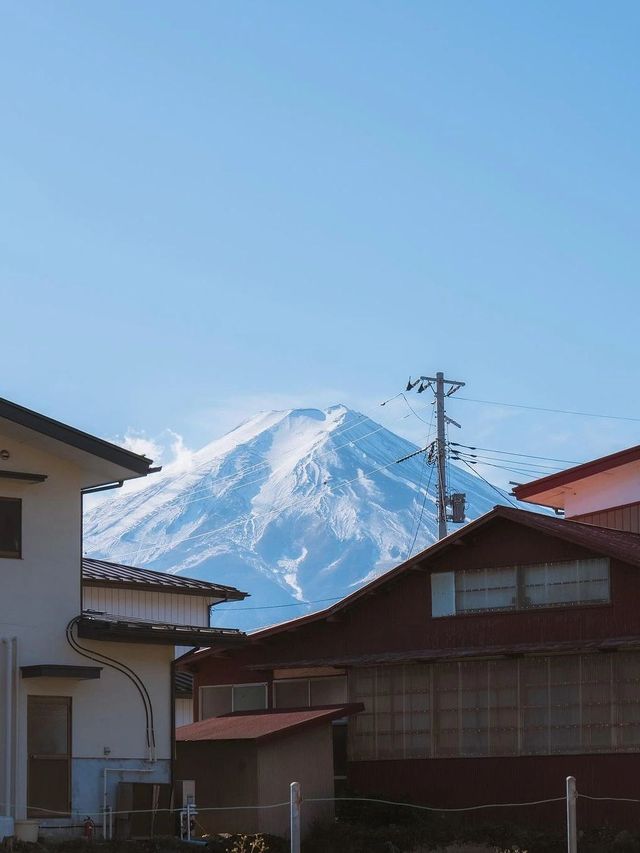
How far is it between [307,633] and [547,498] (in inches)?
433

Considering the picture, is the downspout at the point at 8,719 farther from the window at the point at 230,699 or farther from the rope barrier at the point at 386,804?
the window at the point at 230,699

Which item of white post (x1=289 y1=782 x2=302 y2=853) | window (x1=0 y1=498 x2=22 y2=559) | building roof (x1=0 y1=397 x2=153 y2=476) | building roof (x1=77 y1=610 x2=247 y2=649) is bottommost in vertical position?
white post (x1=289 y1=782 x2=302 y2=853)

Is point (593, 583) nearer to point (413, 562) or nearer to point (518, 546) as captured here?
point (518, 546)

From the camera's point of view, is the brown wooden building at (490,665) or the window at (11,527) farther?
the brown wooden building at (490,665)

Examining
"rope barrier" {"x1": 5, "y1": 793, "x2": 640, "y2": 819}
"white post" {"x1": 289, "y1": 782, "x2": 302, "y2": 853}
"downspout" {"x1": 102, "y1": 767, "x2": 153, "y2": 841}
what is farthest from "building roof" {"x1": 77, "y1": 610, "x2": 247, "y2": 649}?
"white post" {"x1": 289, "y1": 782, "x2": 302, "y2": 853}

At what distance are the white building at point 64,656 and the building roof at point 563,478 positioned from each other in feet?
53.1

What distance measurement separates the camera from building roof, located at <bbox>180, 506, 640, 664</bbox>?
3091cm

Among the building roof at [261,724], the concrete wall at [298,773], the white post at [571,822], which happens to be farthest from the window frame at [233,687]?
the white post at [571,822]

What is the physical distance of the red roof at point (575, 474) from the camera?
39188mm

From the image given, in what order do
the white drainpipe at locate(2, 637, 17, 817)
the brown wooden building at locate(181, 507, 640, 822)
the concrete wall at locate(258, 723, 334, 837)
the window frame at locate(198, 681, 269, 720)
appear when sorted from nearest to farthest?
1. the white drainpipe at locate(2, 637, 17, 817)
2. the concrete wall at locate(258, 723, 334, 837)
3. the brown wooden building at locate(181, 507, 640, 822)
4. the window frame at locate(198, 681, 269, 720)

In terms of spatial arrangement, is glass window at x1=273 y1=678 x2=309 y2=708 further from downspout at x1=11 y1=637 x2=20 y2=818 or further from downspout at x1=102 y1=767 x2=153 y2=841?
downspout at x1=11 y1=637 x2=20 y2=818

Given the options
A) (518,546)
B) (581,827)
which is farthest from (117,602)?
(581,827)

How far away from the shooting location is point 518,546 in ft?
106

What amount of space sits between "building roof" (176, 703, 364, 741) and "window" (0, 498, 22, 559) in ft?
23.7
